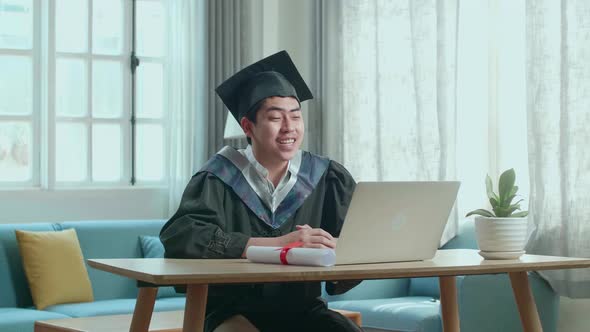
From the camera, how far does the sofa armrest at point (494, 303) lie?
455 cm

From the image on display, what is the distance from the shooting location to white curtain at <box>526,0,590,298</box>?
15.1 feet

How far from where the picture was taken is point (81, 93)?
6.04 m

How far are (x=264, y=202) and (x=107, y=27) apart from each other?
11.5 ft

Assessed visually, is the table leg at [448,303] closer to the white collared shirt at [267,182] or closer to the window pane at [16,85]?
the white collared shirt at [267,182]

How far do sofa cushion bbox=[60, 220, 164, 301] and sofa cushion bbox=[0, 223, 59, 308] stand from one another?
34 centimetres

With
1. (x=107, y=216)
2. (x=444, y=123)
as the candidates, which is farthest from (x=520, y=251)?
(x=107, y=216)

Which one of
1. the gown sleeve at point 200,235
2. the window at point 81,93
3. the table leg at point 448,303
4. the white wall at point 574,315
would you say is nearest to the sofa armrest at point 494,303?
the white wall at point 574,315

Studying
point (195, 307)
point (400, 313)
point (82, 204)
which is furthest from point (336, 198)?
point (82, 204)

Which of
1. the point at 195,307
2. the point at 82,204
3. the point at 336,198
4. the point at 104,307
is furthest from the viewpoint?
the point at 82,204

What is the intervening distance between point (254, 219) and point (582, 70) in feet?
7.64

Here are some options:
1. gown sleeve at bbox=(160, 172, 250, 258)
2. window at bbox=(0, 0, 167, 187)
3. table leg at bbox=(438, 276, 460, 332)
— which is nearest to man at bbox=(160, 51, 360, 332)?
gown sleeve at bbox=(160, 172, 250, 258)

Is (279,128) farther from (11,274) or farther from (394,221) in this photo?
(11,274)

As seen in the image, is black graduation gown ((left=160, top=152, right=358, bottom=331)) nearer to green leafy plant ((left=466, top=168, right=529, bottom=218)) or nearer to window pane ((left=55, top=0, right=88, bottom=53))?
green leafy plant ((left=466, top=168, right=529, bottom=218))

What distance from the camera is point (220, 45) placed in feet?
20.7
